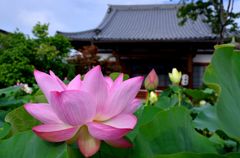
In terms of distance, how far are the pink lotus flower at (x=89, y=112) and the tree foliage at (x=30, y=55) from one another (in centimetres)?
750

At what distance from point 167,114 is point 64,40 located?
9.18 m

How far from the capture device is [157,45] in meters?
10.3

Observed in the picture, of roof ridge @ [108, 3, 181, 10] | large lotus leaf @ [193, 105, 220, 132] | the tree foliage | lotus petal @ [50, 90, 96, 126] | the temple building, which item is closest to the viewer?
lotus petal @ [50, 90, 96, 126]

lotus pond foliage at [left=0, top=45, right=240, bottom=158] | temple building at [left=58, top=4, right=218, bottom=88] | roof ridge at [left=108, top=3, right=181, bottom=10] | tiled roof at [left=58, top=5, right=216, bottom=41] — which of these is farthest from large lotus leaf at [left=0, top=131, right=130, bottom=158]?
roof ridge at [left=108, top=3, right=181, bottom=10]

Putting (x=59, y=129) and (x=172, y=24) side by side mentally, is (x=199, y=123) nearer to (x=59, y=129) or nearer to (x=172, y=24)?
(x=59, y=129)

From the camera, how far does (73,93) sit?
0.29 m

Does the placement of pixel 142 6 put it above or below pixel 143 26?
above

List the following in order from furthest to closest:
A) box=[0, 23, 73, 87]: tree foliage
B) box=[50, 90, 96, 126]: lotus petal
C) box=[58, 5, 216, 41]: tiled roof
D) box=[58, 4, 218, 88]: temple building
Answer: box=[58, 5, 216, 41]: tiled roof, box=[58, 4, 218, 88]: temple building, box=[0, 23, 73, 87]: tree foliage, box=[50, 90, 96, 126]: lotus petal

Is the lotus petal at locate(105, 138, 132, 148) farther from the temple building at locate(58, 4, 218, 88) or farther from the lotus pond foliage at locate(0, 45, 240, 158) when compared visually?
the temple building at locate(58, 4, 218, 88)

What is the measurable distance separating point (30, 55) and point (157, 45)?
3451mm

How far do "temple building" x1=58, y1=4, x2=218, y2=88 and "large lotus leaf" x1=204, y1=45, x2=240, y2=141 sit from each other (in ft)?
31.2

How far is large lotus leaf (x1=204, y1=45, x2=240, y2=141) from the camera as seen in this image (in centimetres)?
34

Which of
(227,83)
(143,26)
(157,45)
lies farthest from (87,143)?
(143,26)

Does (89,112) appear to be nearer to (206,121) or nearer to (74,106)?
(74,106)
